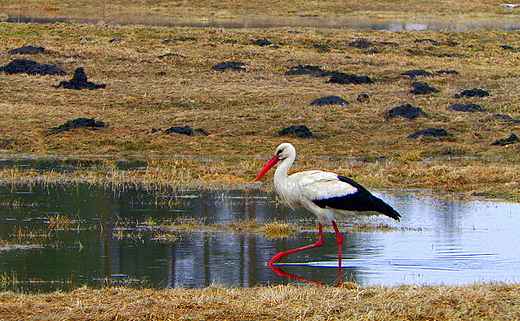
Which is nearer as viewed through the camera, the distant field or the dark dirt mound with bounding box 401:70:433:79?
the distant field

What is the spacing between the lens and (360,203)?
29.6ft

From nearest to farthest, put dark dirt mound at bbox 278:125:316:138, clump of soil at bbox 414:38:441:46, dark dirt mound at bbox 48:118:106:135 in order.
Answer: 1. dark dirt mound at bbox 278:125:316:138
2. dark dirt mound at bbox 48:118:106:135
3. clump of soil at bbox 414:38:441:46

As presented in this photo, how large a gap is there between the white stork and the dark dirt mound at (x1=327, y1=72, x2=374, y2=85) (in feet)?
68.0

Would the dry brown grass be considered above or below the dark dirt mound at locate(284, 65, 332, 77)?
below

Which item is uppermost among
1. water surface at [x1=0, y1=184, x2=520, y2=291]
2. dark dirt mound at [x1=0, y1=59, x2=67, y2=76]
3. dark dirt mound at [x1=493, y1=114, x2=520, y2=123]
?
dark dirt mound at [x1=0, y1=59, x2=67, y2=76]

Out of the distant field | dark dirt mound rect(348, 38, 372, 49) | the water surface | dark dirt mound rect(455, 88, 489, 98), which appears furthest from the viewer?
dark dirt mound rect(348, 38, 372, 49)

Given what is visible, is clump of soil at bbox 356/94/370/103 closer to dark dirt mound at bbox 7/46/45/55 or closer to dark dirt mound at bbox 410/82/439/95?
dark dirt mound at bbox 410/82/439/95

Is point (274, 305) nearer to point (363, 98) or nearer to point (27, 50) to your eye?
point (363, 98)

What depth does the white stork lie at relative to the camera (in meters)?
9.02

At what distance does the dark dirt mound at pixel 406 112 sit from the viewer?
2369 centimetres

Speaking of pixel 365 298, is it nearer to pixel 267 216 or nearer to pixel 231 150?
pixel 267 216

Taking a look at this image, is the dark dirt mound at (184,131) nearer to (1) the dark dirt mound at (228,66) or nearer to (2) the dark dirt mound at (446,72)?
(1) the dark dirt mound at (228,66)

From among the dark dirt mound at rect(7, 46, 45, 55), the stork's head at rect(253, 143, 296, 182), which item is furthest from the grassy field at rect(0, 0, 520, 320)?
the stork's head at rect(253, 143, 296, 182)

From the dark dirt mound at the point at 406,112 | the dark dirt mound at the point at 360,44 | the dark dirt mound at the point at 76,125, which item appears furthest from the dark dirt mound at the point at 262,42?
the dark dirt mound at the point at 76,125
